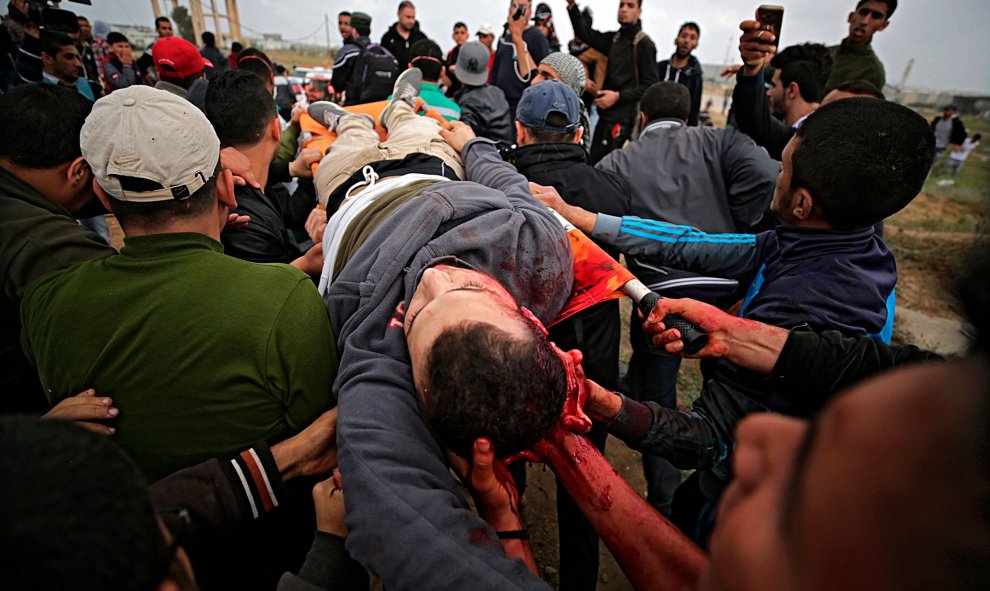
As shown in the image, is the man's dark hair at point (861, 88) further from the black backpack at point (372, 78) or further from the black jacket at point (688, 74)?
the black backpack at point (372, 78)

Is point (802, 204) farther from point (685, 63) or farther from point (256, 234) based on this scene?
point (685, 63)

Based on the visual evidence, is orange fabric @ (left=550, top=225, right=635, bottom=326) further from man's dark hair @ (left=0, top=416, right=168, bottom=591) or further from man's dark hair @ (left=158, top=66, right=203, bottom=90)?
man's dark hair @ (left=158, top=66, right=203, bottom=90)

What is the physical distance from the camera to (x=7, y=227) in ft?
5.50

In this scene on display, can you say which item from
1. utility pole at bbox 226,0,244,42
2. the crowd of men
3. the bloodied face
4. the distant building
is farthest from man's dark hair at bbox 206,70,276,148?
the distant building

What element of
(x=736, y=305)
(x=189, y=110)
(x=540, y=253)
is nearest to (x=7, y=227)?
(x=189, y=110)

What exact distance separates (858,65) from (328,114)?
5.11 m

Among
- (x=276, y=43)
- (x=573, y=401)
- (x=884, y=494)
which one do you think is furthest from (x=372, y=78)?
(x=276, y=43)

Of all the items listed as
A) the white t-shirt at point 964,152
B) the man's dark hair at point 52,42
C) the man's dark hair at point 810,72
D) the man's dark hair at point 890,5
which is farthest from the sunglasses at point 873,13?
the white t-shirt at point 964,152

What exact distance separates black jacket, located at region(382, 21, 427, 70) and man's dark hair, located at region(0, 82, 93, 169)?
606 cm

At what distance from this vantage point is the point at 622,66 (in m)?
6.13

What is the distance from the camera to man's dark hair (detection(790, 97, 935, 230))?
1.61 m

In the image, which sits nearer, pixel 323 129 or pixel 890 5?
pixel 323 129

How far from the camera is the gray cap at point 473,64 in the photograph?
493cm

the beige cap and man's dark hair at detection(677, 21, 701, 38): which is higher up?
man's dark hair at detection(677, 21, 701, 38)
